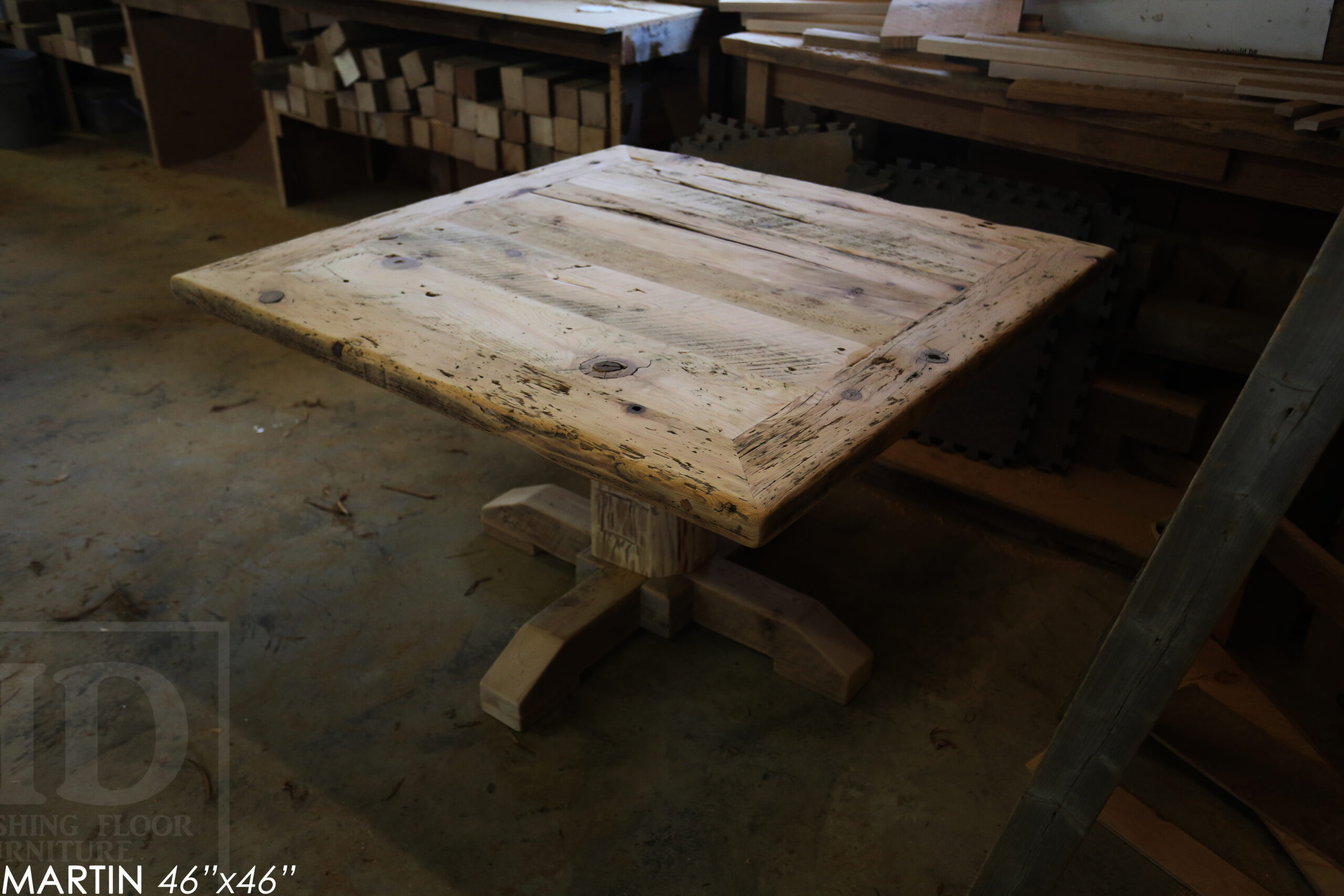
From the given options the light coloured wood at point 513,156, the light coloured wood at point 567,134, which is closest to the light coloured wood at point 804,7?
the light coloured wood at point 567,134

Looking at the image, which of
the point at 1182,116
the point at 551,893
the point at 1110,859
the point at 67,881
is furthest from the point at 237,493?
the point at 1182,116

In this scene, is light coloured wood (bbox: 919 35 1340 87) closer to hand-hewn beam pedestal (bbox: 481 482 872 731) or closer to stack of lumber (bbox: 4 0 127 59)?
hand-hewn beam pedestal (bbox: 481 482 872 731)

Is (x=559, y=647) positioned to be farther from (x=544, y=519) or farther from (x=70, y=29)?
(x=70, y=29)

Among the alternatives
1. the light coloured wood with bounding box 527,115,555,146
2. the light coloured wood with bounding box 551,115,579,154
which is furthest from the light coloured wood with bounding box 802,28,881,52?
the light coloured wood with bounding box 527,115,555,146

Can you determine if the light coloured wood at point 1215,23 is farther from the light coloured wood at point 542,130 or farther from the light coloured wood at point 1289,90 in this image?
the light coloured wood at point 542,130

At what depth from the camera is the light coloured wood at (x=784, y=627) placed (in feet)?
6.29

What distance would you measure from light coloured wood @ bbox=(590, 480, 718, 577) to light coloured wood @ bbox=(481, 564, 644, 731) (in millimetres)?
47

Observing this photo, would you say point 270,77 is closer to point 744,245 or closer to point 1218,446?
point 744,245

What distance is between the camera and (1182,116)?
2.06 metres

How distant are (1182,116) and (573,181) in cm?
130

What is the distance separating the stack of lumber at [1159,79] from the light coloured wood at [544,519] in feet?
4.53

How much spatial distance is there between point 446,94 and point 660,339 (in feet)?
7.82

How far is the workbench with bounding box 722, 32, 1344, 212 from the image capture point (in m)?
1.96

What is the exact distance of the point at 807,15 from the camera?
2844 mm
